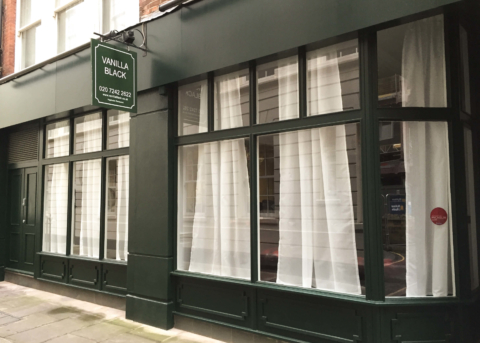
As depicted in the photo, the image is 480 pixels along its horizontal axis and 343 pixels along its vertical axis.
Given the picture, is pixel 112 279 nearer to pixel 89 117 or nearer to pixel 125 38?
pixel 89 117

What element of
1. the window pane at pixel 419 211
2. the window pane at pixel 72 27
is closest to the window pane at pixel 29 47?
the window pane at pixel 72 27

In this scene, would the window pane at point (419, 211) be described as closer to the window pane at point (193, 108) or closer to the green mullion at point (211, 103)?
the green mullion at point (211, 103)

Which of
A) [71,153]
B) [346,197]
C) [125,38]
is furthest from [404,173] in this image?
[71,153]

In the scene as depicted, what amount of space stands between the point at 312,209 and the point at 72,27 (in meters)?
7.20

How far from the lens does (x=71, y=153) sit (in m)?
8.70

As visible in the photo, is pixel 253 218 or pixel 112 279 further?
pixel 112 279

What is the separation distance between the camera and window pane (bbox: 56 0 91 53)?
8.42 meters

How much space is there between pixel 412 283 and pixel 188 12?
4.98 metres

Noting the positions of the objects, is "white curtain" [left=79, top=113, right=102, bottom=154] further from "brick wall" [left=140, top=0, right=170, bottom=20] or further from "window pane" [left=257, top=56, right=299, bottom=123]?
"window pane" [left=257, top=56, right=299, bottom=123]

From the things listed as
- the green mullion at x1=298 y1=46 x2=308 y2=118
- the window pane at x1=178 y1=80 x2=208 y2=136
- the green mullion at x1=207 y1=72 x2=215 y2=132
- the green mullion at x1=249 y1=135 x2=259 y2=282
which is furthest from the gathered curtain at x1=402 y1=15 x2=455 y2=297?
the window pane at x1=178 y1=80 x2=208 y2=136

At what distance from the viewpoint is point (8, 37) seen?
10508 millimetres

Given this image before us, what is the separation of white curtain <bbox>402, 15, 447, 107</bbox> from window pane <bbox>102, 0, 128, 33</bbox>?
5304 millimetres

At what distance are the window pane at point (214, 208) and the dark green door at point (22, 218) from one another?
5.18m

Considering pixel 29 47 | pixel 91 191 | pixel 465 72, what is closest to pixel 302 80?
pixel 465 72
